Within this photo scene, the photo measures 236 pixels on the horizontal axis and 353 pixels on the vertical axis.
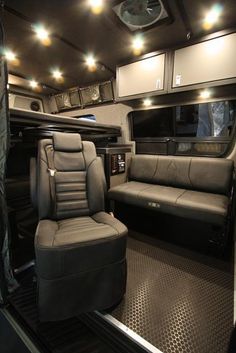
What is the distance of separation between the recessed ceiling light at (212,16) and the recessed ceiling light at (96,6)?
99 cm

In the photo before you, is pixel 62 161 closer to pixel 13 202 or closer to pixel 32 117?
pixel 32 117

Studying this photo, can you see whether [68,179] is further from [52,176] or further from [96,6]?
[96,6]

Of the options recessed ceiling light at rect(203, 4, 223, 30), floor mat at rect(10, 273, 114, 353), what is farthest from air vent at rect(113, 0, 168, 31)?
floor mat at rect(10, 273, 114, 353)

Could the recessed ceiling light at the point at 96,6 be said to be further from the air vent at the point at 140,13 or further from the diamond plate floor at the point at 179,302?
the diamond plate floor at the point at 179,302

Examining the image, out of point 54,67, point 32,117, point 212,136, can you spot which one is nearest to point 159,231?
point 212,136

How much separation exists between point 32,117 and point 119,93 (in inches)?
55.6

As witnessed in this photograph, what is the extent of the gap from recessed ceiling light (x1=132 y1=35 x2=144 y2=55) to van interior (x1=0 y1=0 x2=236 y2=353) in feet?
0.08

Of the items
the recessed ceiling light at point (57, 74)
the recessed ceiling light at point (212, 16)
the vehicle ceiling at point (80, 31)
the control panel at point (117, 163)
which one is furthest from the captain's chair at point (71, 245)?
the recessed ceiling light at point (57, 74)

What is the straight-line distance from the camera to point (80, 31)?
192 centimetres

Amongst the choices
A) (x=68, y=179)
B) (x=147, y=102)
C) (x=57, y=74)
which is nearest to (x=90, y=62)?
(x=57, y=74)

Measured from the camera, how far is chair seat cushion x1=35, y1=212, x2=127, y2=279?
42.4 inches

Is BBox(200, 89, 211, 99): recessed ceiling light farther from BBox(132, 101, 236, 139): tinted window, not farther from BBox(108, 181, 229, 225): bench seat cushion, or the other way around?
BBox(108, 181, 229, 225): bench seat cushion

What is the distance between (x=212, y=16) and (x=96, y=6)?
110 cm

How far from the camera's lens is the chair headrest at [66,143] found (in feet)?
5.53
